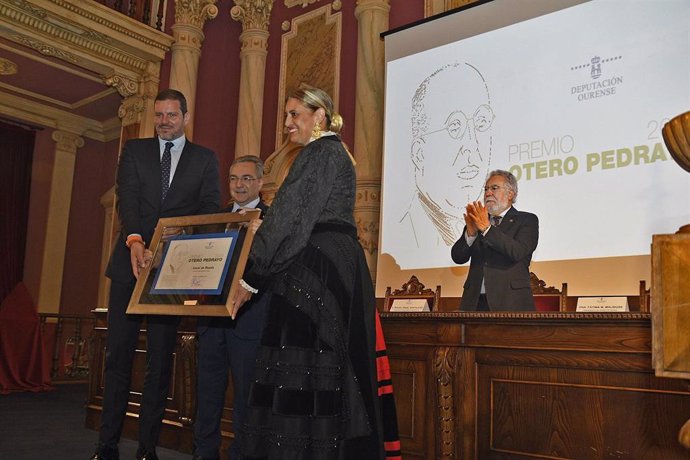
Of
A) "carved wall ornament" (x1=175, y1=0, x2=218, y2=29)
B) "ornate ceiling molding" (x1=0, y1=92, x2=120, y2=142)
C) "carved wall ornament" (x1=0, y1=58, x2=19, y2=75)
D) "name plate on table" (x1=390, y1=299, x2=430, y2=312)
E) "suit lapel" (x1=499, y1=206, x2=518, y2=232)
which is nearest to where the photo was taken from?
"suit lapel" (x1=499, y1=206, x2=518, y2=232)

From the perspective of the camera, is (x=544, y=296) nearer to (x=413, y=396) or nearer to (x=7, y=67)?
(x=413, y=396)

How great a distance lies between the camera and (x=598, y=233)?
3.85 m

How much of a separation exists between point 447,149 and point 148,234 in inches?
108

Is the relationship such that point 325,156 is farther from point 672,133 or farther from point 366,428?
point 672,133

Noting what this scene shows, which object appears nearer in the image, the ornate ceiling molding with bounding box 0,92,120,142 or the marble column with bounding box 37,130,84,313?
the ornate ceiling molding with bounding box 0,92,120,142

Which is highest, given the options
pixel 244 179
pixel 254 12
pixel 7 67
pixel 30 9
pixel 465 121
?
pixel 254 12

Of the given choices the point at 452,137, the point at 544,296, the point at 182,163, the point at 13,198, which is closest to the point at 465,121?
the point at 452,137

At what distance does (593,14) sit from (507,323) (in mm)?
2721

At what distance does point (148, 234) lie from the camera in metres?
2.45

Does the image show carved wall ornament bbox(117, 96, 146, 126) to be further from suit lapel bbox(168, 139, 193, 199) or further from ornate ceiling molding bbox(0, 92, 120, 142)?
suit lapel bbox(168, 139, 193, 199)

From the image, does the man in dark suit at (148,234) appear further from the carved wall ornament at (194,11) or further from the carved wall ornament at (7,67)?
the carved wall ornament at (7,67)

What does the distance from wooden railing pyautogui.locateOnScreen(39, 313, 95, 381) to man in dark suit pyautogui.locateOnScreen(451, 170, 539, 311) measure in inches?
209

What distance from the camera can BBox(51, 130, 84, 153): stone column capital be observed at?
30.3 feet

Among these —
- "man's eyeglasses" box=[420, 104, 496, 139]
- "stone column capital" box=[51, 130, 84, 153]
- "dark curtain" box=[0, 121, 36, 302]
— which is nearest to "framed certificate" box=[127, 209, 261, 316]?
"man's eyeglasses" box=[420, 104, 496, 139]
